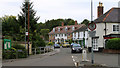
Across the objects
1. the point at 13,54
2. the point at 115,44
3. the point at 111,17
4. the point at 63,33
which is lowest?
the point at 13,54

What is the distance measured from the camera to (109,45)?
2933 centimetres

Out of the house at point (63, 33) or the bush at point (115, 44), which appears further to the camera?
the house at point (63, 33)

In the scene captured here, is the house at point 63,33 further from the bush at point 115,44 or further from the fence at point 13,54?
the fence at point 13,54

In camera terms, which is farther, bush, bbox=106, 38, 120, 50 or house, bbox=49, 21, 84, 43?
house, bbox=49, 21, 84, 43

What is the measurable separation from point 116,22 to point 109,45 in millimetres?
7942

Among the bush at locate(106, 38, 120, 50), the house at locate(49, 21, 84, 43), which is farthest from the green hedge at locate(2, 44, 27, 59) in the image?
the house at locate(49, 21, 84, 43)

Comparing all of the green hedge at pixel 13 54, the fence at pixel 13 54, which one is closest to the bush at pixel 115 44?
the green hedge at pixel 13 54

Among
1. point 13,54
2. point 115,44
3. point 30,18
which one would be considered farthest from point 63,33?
point 13,54

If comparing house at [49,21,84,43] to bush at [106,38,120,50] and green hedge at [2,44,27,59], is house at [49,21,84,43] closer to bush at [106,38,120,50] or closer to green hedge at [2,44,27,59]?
bush at [106,38,120,50]

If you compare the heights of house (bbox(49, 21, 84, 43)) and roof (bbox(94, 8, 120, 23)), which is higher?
roof (bbox(94, 8, 120, 23))

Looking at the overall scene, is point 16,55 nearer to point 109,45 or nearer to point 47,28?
point 109,45

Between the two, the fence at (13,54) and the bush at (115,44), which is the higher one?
the bush at (115,44)

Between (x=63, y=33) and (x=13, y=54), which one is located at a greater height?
(x=63, y=33)

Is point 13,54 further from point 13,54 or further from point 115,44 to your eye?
point 115,44
